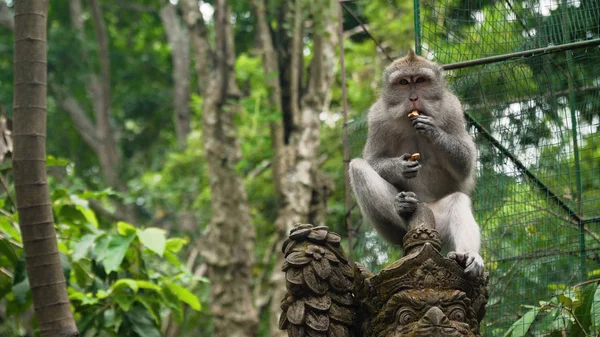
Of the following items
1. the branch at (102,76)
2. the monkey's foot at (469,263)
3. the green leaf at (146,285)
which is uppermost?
the branch at (102,76)

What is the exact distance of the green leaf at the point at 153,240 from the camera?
6.67 meters

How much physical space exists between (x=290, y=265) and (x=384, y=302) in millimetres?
620

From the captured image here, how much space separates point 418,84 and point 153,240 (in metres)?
2.50

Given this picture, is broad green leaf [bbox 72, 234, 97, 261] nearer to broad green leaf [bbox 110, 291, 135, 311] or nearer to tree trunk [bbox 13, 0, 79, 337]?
broad green leaf [bbox 110, 291, 135, 311]

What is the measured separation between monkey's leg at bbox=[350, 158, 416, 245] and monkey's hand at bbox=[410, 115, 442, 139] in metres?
0.50

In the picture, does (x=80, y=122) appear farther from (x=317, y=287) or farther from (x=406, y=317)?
(x=406, y=317)

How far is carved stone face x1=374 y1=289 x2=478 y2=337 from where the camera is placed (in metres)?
4.38

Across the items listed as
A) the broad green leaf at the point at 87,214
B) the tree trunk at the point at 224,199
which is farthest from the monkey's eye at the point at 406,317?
the tree trunk at the point at 224,199

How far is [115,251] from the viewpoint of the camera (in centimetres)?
680

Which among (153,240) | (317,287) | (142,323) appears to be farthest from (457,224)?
(142,323)

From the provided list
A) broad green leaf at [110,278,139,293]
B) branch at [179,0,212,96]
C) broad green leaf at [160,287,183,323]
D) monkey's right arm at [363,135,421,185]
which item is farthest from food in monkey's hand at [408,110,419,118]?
branch at [179,0,212,96]

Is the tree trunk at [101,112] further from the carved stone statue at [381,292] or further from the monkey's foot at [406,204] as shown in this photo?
the carved stone statue at [381,292]

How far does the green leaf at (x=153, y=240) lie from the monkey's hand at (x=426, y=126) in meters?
2.27

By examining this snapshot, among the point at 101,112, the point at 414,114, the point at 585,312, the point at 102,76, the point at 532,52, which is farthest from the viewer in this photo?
the point at 101,112
